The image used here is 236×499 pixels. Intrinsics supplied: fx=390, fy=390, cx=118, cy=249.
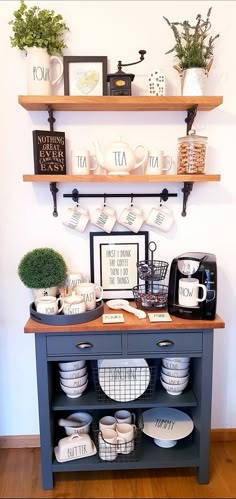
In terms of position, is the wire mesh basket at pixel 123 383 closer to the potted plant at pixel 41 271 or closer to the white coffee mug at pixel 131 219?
the potted plant at pixel 41 271

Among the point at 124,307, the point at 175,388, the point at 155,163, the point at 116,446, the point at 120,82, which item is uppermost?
the point at 120,82

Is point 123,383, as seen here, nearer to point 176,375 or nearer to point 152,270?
point 176,375

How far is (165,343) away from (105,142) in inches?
37.3

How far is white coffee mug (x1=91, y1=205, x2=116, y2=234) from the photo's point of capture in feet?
5.97

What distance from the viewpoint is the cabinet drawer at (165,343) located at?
5.31 ft

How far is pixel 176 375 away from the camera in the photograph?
177cm

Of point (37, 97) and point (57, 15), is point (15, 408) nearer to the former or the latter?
point (37, 97)

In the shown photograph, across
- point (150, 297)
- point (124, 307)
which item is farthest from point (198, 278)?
point (124, 307)

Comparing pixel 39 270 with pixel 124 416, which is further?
pixel 124 416

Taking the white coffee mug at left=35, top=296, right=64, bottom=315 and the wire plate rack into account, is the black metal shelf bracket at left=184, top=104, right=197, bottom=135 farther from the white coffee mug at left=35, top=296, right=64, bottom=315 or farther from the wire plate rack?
the wire plate rack

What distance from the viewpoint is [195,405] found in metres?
1.74

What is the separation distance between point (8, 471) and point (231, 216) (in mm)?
1636

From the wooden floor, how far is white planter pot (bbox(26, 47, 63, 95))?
1.73m

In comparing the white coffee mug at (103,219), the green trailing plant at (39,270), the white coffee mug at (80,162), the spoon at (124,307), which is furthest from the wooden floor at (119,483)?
the white coffee mug at (80,162)
